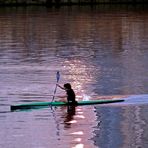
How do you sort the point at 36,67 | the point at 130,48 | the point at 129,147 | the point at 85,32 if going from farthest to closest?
the point at 85,32 → the point at 130,48 → the point at 36,67 → the point at 129,147

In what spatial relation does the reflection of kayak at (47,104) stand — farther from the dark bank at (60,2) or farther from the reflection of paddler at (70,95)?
the dark bank at (60,2)

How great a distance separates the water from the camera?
19516 millimetres

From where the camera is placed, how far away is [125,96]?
2684 cm

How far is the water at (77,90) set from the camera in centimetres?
1952

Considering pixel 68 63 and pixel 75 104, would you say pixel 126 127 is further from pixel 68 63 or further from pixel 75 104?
pixel 68 63

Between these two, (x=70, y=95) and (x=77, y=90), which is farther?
(x=77, y=90)

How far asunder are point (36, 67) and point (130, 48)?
15226 mm

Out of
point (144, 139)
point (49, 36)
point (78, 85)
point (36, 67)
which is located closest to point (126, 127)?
point (144, 139)

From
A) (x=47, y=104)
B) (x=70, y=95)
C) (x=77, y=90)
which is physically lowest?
(x=77, y=90)

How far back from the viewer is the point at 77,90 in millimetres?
29531

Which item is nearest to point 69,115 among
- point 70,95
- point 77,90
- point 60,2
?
point 70,95

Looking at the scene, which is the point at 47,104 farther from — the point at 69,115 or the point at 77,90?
the point at 77,90

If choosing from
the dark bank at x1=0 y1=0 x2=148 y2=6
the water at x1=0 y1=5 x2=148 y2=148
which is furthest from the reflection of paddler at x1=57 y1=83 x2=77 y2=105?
the dark bank at x1=0 y1=0 x2=148 y2=6

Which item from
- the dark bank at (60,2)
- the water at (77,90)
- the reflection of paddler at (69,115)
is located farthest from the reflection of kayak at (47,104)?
the dark bank at (60,2)
